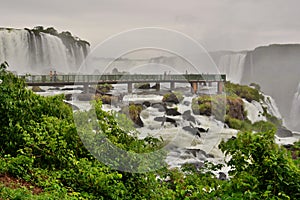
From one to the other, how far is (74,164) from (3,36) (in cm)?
1053

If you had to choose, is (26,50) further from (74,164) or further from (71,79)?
(74,164)

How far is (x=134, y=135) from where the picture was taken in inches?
129

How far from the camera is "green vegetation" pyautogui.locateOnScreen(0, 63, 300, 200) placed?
2.18 metres

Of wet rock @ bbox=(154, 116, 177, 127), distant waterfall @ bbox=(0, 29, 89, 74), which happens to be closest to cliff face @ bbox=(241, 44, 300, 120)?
distant waterfall @ bbox=(0, 29, 89, 74)

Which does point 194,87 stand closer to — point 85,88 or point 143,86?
point 143,86

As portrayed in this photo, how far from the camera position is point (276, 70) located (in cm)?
1955

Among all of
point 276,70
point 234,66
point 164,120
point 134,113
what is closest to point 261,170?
point 164,120

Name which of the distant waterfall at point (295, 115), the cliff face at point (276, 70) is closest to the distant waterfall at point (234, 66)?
the cliff face at point (276, 70)

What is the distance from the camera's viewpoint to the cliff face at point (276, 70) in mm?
18422

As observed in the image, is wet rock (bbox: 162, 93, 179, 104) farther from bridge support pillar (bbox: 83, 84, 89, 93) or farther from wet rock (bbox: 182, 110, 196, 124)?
bridge support pillar (bbox: 83, 84, 89, 93)

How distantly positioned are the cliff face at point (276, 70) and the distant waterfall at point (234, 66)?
391 millimetres

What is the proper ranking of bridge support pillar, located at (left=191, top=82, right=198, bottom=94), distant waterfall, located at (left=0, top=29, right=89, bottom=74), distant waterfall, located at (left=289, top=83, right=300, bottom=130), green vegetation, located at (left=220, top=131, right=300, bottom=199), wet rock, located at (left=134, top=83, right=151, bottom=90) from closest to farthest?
green vegetation, located at (left=220, top=131, right=300, bottom=199) < bridge support pillar, located at (left=191, top=82, right=198, bottom=94) < wet rock, located at (left=134, top=83, right=151, bottom=90) < distant waterfall, located at (left=0, top=29, right=89, bottom=74) < distant waterfall, located at (left=289, top=83, right=300, bottom=130)

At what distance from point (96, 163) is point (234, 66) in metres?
15.3

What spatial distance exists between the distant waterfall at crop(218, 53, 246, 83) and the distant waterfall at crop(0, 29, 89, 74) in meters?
6.83
